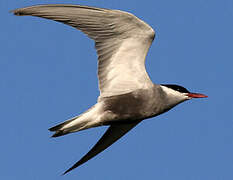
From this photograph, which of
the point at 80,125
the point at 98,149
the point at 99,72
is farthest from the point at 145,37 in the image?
the point at 98,149

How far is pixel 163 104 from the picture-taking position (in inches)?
378

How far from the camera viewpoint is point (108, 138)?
421 inches

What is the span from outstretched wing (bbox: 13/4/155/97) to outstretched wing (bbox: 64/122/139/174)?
4.34 feet

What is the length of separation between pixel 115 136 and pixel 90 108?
4.83 ft

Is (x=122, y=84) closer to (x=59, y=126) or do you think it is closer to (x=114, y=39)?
(x=114, y=39)

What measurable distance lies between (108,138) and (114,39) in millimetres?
2256

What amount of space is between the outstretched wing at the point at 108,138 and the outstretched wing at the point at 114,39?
132 centimetres

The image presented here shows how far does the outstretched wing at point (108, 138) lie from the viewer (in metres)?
10.6

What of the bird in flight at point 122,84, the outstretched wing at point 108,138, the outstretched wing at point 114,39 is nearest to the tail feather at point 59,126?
the bird in flight at point 122,84

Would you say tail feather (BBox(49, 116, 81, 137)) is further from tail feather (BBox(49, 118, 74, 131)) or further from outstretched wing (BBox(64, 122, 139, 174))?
outstretched wing (BBox(64, 122, 139, 174))

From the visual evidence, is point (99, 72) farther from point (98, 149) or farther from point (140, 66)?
point (98, 149)

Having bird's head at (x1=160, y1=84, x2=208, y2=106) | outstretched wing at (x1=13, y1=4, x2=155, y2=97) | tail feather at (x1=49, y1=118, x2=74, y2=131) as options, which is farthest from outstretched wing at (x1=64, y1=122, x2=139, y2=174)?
tail feather at (x1=49, y1=118, x2=74, y2=131)

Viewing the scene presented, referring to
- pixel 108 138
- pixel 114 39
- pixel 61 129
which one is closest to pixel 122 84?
pixel 114 39

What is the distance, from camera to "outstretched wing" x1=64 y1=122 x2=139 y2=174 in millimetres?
10617
